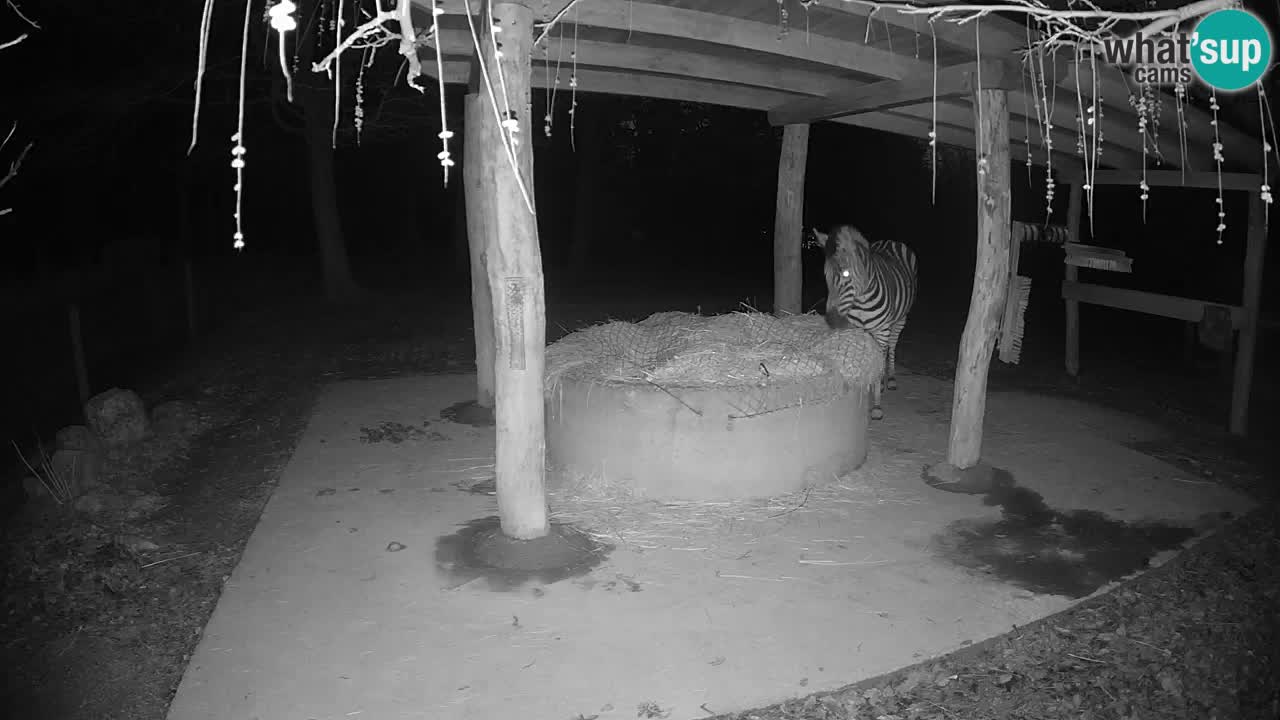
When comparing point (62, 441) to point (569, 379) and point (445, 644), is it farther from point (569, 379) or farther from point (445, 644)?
point (445, 644)

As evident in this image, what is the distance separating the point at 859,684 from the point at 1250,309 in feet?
17.7

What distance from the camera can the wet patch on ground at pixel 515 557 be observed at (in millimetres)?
4262

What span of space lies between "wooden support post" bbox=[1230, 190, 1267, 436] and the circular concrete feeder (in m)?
Answer: 3.63

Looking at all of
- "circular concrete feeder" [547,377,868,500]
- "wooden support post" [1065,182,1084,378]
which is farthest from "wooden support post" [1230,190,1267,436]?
"circular concrete feeder" [547,377,868,500]

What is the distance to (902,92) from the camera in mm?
5754

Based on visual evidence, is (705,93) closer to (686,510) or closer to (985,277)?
(985,277)

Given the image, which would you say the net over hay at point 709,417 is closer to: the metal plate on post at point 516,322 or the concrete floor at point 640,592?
the concrete floor at point 640,592

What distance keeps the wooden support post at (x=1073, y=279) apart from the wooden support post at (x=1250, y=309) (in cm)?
207

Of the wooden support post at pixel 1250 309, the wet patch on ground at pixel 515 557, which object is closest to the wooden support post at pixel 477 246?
the wet patch on ground at pixel 515 557

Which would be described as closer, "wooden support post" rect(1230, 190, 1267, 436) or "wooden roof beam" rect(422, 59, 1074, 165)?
"wooden support post" rect(1230, 190, 1267, 436)

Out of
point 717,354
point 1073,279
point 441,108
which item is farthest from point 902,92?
point 441,108

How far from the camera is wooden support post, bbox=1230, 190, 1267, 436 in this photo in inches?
260

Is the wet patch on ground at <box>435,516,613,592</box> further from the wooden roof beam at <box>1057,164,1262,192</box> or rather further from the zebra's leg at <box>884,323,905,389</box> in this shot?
the wooden roof beam at <box>1057,164,1262,192</box>

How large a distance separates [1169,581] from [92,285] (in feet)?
57.9
